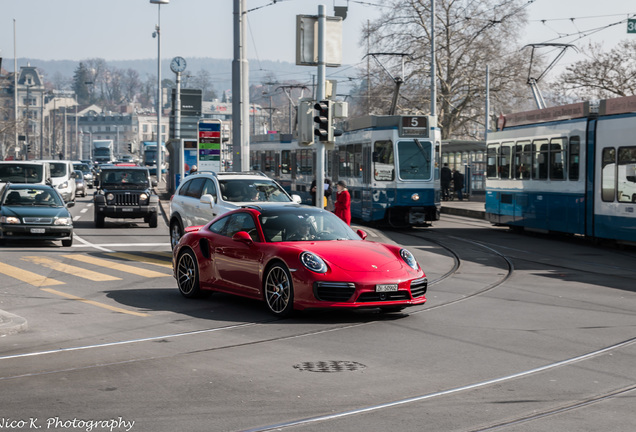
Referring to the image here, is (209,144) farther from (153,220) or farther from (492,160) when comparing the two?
(492,160)

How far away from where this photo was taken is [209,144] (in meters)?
32.0

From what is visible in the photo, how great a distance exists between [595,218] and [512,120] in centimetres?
614

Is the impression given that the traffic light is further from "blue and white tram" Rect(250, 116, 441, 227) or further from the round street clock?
the round street clock

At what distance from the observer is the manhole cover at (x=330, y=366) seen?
27.8 ft

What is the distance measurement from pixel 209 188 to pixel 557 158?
943cm

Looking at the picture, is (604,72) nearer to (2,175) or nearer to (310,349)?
(2,175)

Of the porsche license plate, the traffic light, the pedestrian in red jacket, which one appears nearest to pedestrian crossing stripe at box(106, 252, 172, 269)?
the traffic light

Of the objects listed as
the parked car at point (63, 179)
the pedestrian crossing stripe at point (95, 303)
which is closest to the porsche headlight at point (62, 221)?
the pedestrian crossing stripe at point (95, 303)

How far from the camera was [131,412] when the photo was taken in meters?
6.69

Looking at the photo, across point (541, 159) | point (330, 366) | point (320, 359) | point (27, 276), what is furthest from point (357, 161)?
point (330, 366)

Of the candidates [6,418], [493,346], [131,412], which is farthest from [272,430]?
[493,346]

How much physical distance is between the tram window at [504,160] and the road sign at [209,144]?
9.07 metres

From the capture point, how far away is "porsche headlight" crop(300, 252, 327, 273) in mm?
11398

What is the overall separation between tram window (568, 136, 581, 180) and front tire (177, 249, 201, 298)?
1258cm
